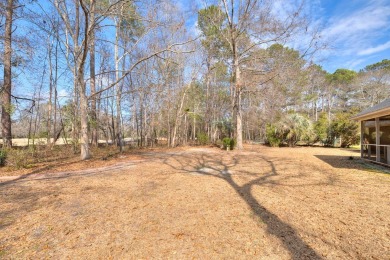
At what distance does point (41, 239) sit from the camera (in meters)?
2.40

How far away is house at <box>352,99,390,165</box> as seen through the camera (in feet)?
24.5

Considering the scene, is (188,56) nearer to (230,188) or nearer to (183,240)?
(230,188)

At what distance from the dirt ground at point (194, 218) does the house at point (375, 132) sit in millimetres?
3131

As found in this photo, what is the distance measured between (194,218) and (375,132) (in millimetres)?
11145

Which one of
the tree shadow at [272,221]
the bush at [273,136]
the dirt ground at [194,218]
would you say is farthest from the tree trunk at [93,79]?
the bush at [273,136]

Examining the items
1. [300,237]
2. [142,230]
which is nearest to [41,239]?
[142,230]

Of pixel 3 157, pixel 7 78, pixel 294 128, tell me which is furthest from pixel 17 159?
pixel 294 128

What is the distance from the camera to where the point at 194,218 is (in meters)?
2.98

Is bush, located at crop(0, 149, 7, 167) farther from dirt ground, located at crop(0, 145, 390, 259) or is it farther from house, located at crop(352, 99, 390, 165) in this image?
house, located at crop(352, 99, 390, 165)

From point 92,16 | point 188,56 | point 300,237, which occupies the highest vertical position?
point 188,56

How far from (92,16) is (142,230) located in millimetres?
7820

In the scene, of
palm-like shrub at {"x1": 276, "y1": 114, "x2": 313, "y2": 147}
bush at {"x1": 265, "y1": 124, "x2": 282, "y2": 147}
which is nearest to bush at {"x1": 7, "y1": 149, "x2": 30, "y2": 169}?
bush at {"x1": 265, "y1": 124, "x2": 282, "y2": 147}

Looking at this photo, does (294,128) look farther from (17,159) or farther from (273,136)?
(17,159)

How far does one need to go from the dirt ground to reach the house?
313cm
